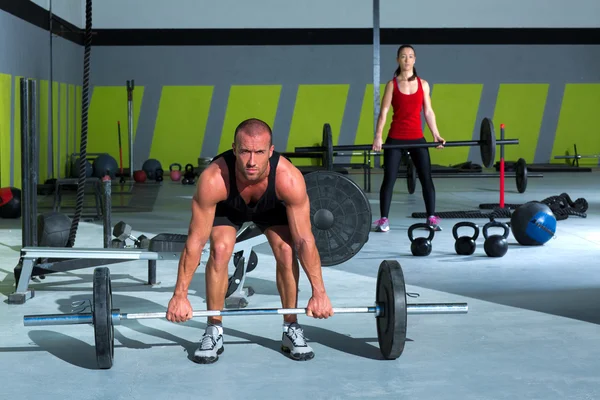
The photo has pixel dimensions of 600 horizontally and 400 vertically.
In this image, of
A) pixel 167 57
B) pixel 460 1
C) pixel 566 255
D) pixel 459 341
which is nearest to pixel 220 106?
pixel 167 57

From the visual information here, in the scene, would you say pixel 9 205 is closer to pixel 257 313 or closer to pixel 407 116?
pixel 407 116

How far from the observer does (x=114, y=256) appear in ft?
12.0

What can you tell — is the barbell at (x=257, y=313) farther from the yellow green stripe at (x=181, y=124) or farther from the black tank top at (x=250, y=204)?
the yellow green stripe at (x=181, y=124)

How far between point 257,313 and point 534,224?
294 centimetres

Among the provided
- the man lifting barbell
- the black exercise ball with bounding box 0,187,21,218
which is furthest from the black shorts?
the black exercise ball with bounding box 0,187,21,218

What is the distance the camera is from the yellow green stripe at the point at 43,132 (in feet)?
31.9

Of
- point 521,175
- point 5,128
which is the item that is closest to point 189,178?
point 5,128

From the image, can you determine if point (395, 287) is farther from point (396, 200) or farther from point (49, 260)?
point (396, 200)

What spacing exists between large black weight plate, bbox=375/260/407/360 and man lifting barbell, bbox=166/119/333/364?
0.20 m

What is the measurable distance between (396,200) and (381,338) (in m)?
5.48

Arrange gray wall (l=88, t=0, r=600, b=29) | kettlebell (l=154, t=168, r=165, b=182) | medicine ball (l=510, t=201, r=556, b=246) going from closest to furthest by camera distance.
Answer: medicine ball (l=510, t=201, r=556, b=246), kettlebell (l=154, t=168, r=165, b=182), gray wall (l=88, t=0, r=600, b=29)

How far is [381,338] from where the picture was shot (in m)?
2.91

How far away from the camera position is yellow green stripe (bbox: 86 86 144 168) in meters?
12.5

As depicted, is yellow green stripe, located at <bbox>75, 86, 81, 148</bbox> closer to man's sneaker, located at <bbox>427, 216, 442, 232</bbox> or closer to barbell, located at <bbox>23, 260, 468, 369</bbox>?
man's sneaker, located at <bbox>427, 216, 442, 232</bbox>
